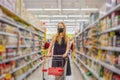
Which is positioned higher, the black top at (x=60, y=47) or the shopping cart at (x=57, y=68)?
the black top at (x=60, y=47)

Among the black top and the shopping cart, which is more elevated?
the black top

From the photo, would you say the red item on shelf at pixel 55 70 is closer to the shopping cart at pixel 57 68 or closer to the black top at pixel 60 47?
the shopping cart at pixel 57 68

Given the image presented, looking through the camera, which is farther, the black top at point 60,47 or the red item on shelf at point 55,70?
the black top at point 60,47

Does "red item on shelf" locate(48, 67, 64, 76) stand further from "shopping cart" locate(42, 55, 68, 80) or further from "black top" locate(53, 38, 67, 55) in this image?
"black top" locate(53, 38, 67, 55)

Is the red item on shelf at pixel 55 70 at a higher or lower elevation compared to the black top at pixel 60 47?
lower

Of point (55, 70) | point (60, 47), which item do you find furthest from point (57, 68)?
point (60, 47)

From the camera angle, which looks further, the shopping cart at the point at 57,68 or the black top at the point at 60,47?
the black top at the point at 60,47

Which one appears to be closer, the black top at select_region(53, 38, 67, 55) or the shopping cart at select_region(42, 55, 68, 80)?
the shopping cart at select_region(42, 55, 68, 80)

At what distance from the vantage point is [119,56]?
3.09m

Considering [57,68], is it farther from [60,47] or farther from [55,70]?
[60,47]

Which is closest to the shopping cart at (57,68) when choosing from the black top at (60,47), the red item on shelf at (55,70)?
the red item on shelf at (55,70)

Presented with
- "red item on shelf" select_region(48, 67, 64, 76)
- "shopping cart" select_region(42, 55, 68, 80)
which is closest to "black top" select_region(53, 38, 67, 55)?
"shopping cart" select_region(42, 55, 68, 80)

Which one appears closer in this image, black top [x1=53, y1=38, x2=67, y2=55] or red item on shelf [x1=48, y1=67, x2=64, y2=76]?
red item on shelf [x1=48, y1=67, x2=64, y2=76]

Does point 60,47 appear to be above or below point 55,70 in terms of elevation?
above
